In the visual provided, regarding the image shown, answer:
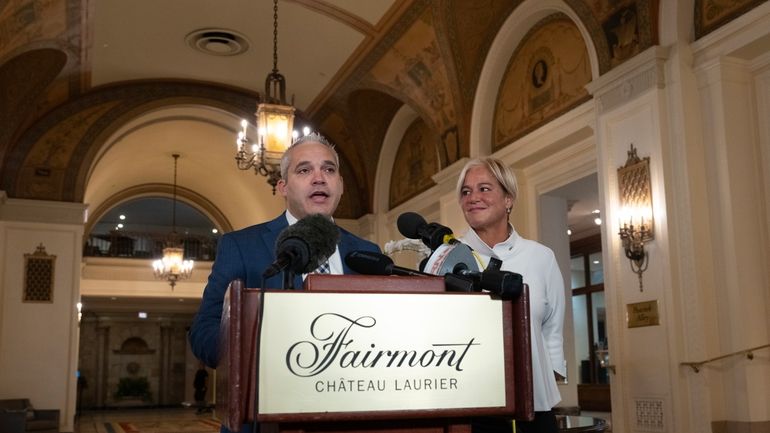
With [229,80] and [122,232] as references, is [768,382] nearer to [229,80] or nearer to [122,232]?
[229,80]

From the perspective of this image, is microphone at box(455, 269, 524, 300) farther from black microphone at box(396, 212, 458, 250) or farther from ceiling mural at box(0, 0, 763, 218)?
ceiling mural at box(0, 0, 763, 218)

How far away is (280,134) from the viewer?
7.91 m

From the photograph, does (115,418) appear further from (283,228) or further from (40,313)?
(283,228)

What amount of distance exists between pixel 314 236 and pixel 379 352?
0.26m

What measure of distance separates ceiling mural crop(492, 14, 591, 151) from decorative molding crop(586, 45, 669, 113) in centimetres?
72

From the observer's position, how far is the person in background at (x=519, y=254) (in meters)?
2.33

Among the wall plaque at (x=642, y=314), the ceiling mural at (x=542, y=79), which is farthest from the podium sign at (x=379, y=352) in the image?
the ceiling mural at (x=542, y=79)

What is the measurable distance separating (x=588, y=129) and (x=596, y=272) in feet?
36.7

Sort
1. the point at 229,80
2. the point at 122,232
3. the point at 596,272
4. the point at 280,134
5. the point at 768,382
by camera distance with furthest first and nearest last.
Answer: the point at 122,232, the point at 596,272, the point at 229,80, the point at 280,134, the point at 768,382

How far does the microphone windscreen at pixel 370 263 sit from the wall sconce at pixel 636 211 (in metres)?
5.54

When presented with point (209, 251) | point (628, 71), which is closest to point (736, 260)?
point (628, 71)

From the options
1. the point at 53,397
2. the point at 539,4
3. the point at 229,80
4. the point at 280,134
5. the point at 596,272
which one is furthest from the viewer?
the point at 596,272

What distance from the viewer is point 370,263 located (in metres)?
1.63

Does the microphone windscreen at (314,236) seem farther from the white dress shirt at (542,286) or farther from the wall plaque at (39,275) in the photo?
the wall plaque at (39,275)
